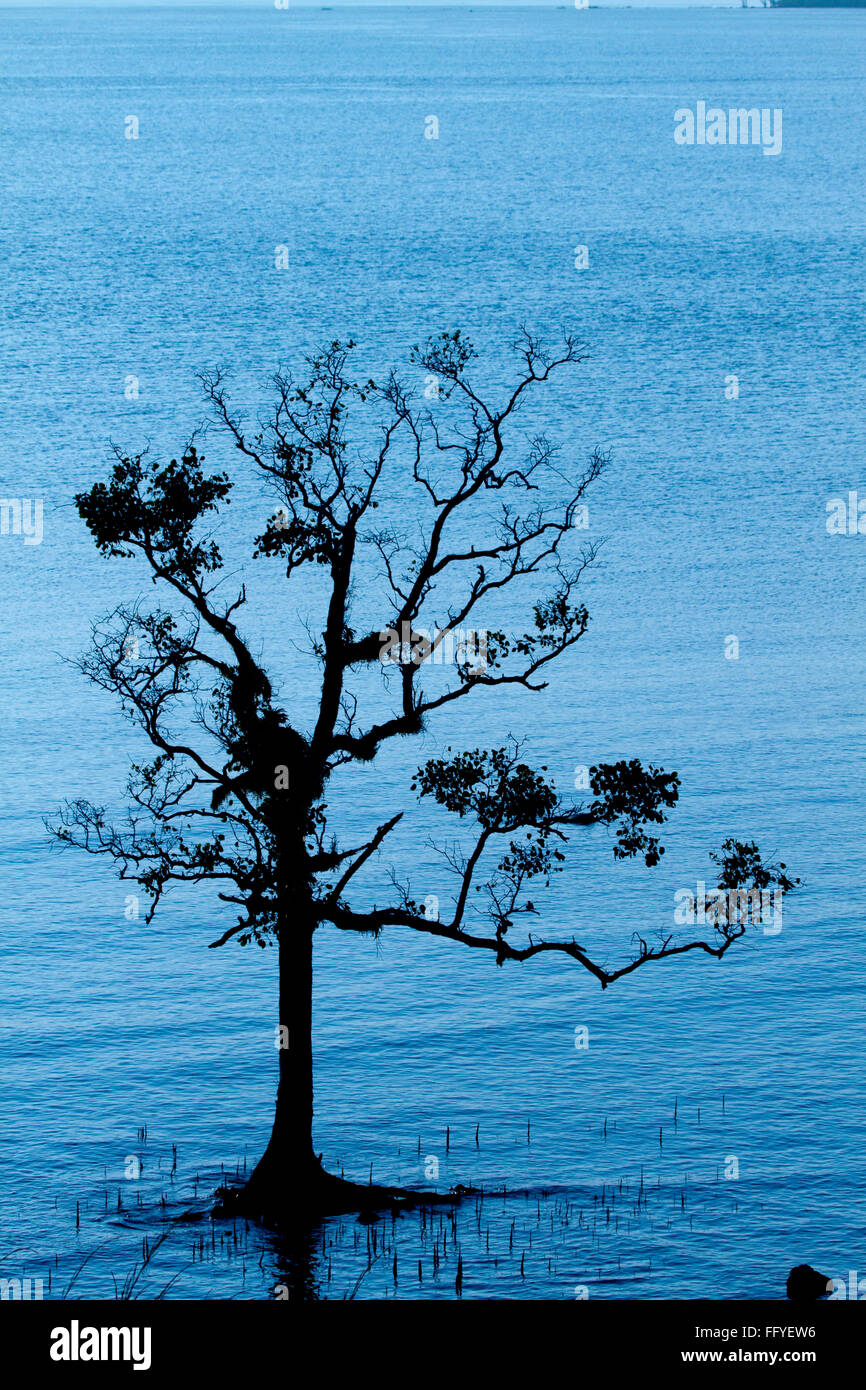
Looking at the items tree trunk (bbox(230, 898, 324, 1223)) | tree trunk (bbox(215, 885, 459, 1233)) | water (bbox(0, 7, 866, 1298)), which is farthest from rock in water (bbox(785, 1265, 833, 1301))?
water (bbox(0, 7, 866, 1298))

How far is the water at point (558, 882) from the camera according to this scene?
128 feet

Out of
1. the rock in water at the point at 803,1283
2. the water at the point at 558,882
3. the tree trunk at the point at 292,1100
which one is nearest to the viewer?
the rock in water at the point at 803,1283

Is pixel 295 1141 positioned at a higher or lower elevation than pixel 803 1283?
lower

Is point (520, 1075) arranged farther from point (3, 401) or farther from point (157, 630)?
point (3, 401)

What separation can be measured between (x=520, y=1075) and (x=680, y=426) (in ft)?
318

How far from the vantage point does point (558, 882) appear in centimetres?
6706

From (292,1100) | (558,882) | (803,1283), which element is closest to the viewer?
(803,1283)

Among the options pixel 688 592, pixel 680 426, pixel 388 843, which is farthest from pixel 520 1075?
pixel 680 426

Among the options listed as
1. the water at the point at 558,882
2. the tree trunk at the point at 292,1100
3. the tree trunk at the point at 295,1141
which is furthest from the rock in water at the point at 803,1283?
the water at the point at 558,882

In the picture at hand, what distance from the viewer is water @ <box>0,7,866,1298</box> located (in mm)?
38969

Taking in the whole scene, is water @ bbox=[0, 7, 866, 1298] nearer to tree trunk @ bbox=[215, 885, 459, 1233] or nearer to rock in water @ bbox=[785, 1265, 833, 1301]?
tree trunk @ bbox=[215, 885, 459, 1233]

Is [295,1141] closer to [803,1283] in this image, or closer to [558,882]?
[803,1283]

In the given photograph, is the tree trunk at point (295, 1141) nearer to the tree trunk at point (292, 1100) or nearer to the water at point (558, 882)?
the tree trunk at point (292, 1100)

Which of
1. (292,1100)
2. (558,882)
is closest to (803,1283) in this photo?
(292,1100)
